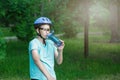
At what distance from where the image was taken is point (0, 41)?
12430mm

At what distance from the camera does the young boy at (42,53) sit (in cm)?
540

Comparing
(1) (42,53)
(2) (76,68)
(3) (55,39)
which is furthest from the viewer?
(2) (76,68)

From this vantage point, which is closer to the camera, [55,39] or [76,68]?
[55,39]

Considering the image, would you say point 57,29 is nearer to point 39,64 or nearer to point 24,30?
point 24,30

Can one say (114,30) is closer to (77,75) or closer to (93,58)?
(93,58)

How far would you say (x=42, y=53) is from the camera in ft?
18.2

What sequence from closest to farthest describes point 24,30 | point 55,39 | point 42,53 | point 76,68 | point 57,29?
point 55,39 < point 42,53 < point 76,68 < point 24,30 < point 57,29

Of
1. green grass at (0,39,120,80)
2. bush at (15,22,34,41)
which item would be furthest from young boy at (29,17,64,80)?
bush at (15,22,34,41)

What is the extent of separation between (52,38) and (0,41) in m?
7.34

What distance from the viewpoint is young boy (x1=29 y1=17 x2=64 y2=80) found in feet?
17.7

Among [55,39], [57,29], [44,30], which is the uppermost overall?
[44,30]

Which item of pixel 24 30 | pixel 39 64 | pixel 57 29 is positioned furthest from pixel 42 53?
pixel 57 29

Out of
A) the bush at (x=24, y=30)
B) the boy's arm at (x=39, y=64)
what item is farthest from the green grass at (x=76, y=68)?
the boy's arm at (x=39, y=64)

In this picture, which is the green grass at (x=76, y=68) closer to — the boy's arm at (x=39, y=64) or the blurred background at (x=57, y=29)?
the blurred background at (x=57, y=29)
